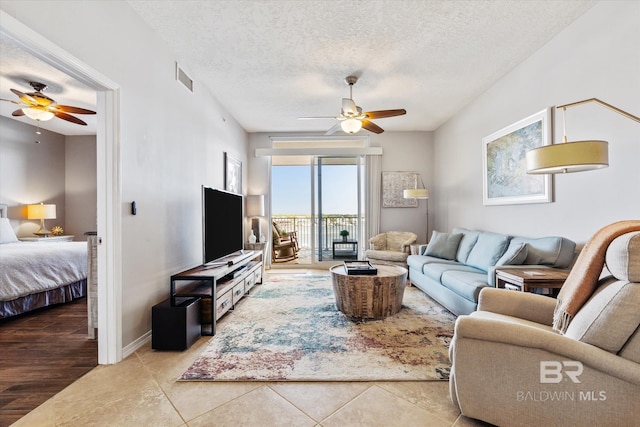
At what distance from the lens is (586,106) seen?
99.4 inches

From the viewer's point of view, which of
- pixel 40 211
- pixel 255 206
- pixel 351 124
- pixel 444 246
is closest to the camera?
pixel 351 124

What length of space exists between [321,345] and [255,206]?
385 cm

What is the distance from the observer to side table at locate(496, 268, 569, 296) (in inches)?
90.1

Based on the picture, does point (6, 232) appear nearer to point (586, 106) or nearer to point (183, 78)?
point (183, 78)

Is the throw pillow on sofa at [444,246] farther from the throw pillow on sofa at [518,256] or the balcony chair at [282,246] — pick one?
the balcony chair at [282,246]

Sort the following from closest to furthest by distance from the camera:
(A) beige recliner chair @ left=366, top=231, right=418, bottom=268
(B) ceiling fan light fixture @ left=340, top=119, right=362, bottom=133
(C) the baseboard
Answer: (C) the baseboard < (B) ceiling fan light fixture @ left=340, top=119, right=362, bottom=133 < (A) beige recliner chair @ left=366, top=231, right=418, bottom=268

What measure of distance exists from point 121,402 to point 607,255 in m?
2.78

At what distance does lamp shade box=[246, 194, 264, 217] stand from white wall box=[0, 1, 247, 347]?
2.24m

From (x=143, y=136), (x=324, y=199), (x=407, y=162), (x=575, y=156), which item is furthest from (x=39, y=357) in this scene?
(x=407, y=162)

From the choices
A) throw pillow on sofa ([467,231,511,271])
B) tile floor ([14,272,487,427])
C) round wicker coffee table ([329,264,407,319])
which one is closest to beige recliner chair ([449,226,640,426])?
tile floor ([14,272,487,427])

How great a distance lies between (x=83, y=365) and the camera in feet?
7.29

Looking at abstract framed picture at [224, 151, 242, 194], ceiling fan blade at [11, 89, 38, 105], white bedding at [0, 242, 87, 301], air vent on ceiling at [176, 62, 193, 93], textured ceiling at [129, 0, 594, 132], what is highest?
textured ceiling at [129, 0, 594, 132]

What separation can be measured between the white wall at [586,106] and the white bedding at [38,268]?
18.1ft

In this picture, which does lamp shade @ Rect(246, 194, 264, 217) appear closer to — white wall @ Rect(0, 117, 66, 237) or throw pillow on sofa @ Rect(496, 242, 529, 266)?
white wall @ Rect(0, 117, 66, 237)
